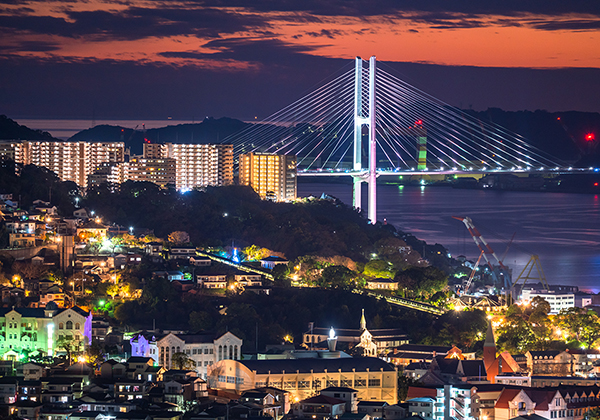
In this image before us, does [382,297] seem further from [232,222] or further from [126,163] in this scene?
[126,163]

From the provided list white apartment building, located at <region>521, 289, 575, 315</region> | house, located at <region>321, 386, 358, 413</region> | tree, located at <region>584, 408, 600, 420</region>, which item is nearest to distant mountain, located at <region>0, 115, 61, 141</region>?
white apartment building, located at <region>521, 289, 575, 315</region>

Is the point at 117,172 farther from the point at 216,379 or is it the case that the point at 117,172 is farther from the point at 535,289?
the point at 216,379

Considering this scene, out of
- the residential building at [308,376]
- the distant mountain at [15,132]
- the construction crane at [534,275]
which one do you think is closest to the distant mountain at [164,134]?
the distant mountain at [15,132]

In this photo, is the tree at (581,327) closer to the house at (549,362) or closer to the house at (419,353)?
the house at (549,362)

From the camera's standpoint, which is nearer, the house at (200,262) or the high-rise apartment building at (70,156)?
the house at (200,262)

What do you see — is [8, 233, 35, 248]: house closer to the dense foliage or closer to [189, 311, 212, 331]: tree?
the dense foliage

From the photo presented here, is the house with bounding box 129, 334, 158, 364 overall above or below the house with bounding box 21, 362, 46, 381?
above

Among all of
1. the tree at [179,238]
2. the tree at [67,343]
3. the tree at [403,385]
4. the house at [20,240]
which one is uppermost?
the tree at [179,238]
